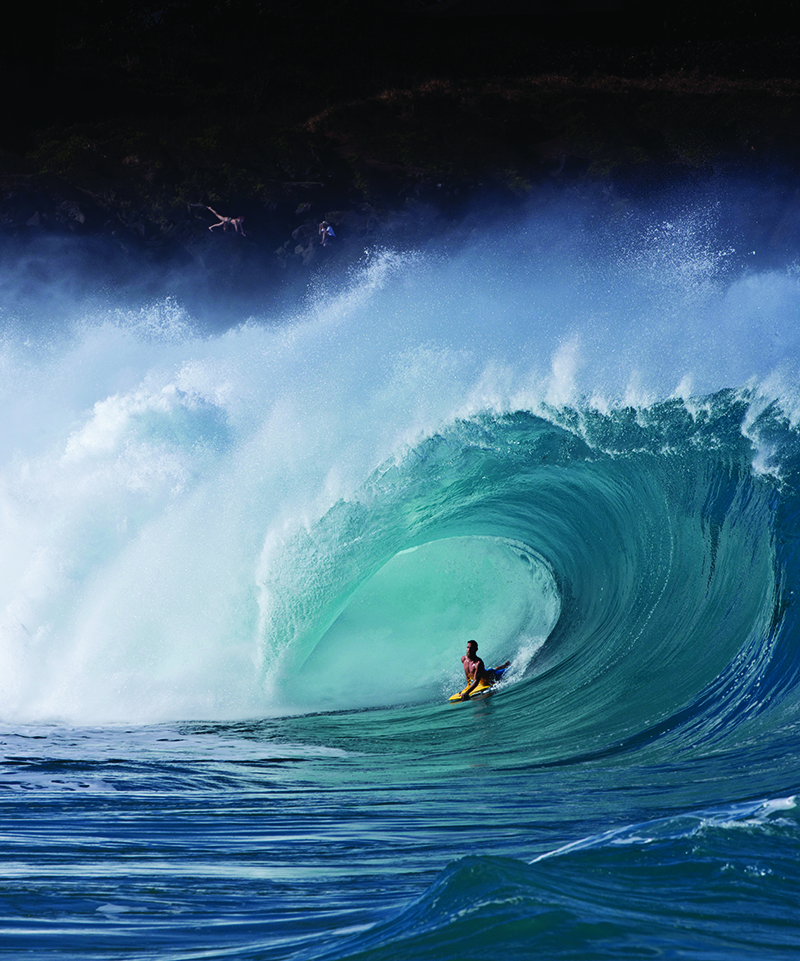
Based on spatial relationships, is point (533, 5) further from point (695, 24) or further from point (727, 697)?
point (727, 697)

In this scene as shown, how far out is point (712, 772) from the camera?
4.23 meters

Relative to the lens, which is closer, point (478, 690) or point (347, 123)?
point (478, 690)

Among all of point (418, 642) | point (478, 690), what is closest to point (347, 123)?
point (418, 642)

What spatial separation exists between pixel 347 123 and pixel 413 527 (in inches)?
1455

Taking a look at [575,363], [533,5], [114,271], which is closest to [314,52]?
[533,5]

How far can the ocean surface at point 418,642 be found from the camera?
2.42m

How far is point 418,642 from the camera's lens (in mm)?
9383

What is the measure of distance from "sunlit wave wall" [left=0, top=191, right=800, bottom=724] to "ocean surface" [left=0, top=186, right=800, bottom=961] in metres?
0.04

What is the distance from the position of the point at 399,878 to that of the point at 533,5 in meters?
47.1

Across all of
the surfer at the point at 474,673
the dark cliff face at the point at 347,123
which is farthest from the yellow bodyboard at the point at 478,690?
the dark cliff face at the point at 347,123

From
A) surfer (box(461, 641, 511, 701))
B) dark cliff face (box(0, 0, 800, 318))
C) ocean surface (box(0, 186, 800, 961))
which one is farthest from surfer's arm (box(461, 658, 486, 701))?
dark cliff face (box(0, 0, 800, 318))

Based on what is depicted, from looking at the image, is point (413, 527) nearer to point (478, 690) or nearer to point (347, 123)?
point (478, 690)

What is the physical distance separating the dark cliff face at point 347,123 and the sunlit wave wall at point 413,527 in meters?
26.3

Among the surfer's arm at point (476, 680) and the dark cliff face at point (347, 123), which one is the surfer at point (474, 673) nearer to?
the surfer's arm at point (476, 680)
